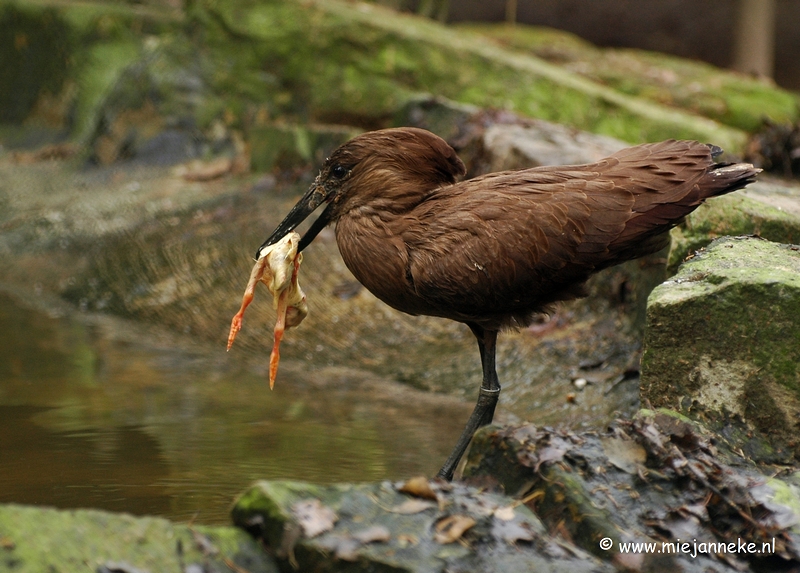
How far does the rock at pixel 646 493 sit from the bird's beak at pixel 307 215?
1702mm

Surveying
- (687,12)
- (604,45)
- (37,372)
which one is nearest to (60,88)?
(37,372)

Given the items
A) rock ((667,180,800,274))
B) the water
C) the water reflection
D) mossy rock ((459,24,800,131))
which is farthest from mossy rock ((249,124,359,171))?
mossy rock ((459,24,800,131))

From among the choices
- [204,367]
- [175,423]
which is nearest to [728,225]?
[175,423]

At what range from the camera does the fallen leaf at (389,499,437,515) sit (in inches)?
119

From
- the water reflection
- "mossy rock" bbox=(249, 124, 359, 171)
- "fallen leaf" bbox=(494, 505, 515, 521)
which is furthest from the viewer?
"mossy rock" bbox=(249, 124, 359, 171)

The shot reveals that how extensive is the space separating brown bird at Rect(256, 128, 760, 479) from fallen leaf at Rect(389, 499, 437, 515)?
4.09ft

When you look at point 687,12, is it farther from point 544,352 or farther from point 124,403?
point 124,403

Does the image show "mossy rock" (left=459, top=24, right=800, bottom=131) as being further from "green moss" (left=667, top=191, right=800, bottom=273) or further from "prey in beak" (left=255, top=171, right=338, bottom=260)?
"prey in beak" (left=255, top=171, right=338, bottom=260)

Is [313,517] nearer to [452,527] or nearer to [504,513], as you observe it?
[452,527]

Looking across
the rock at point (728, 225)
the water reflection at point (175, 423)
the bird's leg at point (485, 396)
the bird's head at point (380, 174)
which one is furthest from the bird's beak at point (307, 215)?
the rock at point (728, 225)

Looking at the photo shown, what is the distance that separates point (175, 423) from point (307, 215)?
1495mm

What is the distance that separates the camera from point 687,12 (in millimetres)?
18312

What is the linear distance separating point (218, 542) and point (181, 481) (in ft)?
4.91

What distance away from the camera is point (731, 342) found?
408cm
